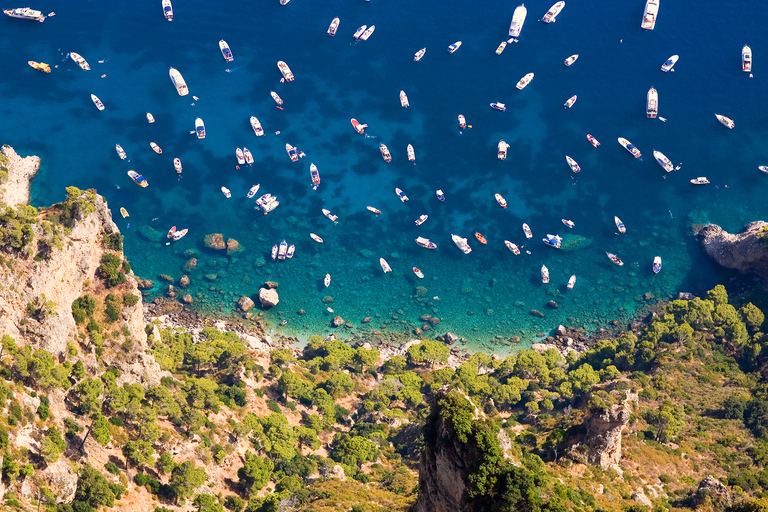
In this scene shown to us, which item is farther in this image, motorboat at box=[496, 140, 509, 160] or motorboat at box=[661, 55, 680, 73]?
motorboat at box=[661, 55, 680, 73]

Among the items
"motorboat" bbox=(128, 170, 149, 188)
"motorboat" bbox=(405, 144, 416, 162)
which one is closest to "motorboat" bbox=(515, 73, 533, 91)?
"motorboat" bbox=(405, 144, 416, 162)

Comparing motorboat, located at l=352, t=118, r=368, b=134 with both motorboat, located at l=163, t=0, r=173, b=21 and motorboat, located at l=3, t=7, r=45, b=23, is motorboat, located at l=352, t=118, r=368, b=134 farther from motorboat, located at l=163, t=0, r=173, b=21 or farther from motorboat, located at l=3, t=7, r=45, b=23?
motorboat, located at l=3, t=7, r=45, b=23

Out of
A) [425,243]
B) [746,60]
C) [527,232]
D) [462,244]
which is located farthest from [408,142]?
[746,60]

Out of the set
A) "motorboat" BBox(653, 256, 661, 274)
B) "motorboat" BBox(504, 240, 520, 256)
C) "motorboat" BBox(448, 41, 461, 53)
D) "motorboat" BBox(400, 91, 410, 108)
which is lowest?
"motorboat" BBox(653, 256, 661, 274)

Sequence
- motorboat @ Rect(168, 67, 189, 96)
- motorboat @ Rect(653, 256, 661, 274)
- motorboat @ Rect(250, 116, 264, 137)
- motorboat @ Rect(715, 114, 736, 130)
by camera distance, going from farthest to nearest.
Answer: motorboat @ Rect(715, 114, 736, 130) < motorboat @ Rect(168, 67, 189, 96) < motorboat @ Rect(250, 116, 264, 137) < motorboat @ Rect(653, 256, 661, 274)

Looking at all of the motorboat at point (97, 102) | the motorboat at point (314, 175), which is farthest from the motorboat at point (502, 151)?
the motorboat at point (97, 102)

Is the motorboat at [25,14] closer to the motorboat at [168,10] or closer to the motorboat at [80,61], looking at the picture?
the motorboat at [80,61]

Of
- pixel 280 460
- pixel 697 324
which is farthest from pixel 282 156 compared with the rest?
pixel 697 324

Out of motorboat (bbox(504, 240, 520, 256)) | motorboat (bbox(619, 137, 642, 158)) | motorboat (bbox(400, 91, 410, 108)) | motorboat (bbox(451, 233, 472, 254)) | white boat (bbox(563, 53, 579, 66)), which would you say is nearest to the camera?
motorboat (bbox(451, 233, 472, 254))
